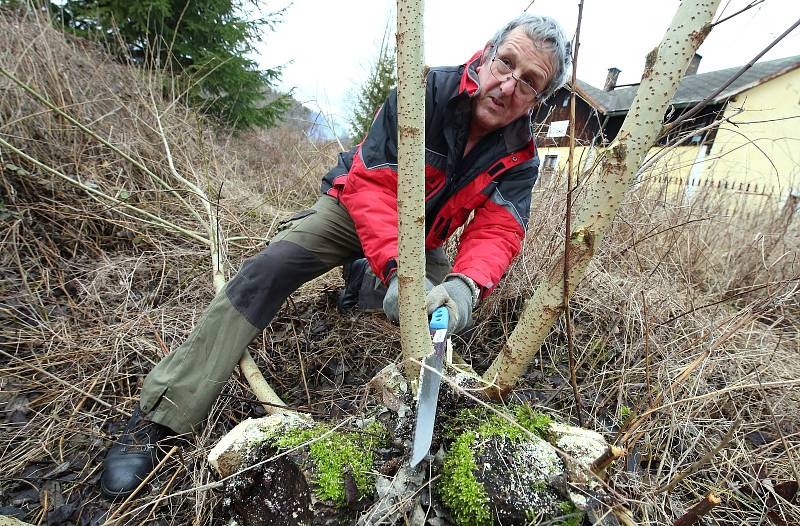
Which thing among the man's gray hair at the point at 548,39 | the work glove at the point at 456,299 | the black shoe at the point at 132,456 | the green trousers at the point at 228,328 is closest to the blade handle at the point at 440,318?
the work glove at the point at 456,299

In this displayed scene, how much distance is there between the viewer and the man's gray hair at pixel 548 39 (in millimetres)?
1569

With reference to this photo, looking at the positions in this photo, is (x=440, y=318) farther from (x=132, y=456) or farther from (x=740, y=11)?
(x=132, y=456)

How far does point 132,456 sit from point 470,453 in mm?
1369

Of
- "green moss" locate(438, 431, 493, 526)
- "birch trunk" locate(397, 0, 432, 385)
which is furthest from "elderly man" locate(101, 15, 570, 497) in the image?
"green moss" locate(438, 431, 493, 526)

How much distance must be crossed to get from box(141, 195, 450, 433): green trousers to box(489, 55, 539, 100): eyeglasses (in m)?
1.04

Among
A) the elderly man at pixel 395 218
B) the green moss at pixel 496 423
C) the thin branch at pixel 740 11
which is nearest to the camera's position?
the thin branch at pixel 740 11

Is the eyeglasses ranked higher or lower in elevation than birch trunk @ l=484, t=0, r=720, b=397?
higher

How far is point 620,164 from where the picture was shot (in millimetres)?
914

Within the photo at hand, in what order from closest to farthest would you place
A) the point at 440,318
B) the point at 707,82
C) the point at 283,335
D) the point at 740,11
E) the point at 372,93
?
the point at 740,11 → the point at 440,318 → the point at 283,335 → the point at 372,93 → the point at 707,82

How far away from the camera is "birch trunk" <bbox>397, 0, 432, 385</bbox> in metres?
Result: 0.95

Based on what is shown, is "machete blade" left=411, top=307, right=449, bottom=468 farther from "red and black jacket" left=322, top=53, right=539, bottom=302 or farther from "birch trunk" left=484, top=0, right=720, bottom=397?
"red and black jacket" left=322, top=53, right=539, bottom=302

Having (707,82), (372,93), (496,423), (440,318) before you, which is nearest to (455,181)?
(440,318)

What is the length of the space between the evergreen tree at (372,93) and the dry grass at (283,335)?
6.04m

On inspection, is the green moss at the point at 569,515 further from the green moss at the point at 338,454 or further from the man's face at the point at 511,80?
the man's face at the point at 511,80
